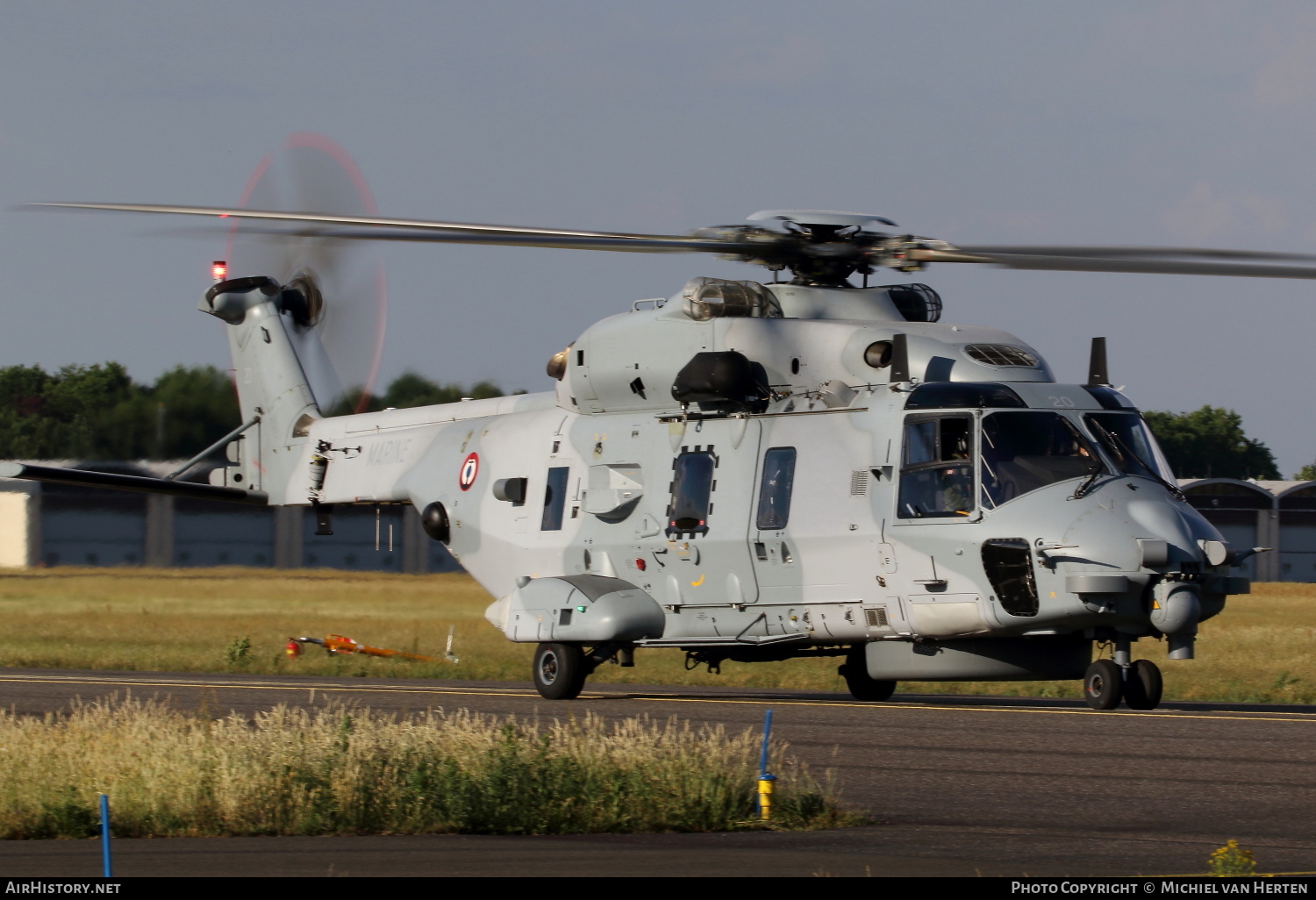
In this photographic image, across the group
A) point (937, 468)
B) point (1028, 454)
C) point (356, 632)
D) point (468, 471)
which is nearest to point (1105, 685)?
point (1028, 454)

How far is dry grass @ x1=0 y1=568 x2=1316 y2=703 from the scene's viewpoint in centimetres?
2483

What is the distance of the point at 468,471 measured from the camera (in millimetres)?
22031

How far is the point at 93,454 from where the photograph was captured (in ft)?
132

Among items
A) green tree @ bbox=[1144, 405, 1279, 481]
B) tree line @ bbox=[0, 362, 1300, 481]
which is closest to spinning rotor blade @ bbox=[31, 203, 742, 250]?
tree line @ bbox=[0, 362, 1300, 481]

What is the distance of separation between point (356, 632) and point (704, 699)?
15.9m

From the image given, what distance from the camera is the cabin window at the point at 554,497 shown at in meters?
20.6

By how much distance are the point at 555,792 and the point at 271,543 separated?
149 feet

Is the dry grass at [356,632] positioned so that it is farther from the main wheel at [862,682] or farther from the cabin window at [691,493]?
the cabin window at [691,493]

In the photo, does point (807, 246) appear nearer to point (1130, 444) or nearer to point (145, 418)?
point (1130, 444)

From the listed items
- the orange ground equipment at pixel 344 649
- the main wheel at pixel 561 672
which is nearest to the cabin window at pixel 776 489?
the main wheel at pixel 561 672

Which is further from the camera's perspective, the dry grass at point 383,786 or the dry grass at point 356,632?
the dry grass at point 356,632

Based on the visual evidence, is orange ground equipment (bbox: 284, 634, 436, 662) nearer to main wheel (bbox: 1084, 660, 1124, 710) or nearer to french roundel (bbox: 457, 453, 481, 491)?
french roundel (bbox: 457, 453, 481, 491)

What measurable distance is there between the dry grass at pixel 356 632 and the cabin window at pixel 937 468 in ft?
21.1

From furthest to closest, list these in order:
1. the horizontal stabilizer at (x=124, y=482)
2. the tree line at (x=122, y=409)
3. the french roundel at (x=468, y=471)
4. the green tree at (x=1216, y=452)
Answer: the green tree at (x=1216, y=452) < the tree line at (x=122, y=409) < the french roundel at (x=468, y=471) < the horizontal stabilizer at (x=124, y=482)
